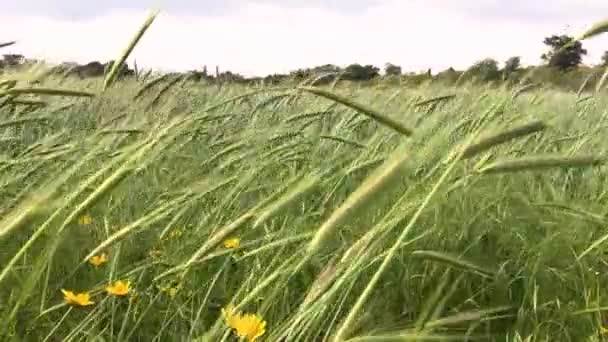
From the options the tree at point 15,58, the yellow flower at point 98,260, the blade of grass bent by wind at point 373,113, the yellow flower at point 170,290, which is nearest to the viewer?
the blade of grass bent by wind at point 373,113

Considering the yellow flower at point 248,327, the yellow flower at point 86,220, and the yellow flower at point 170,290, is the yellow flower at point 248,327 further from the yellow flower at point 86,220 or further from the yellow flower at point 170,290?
the yellow flower at point 86,220

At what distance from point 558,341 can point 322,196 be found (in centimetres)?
71

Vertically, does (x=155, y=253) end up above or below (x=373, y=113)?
below

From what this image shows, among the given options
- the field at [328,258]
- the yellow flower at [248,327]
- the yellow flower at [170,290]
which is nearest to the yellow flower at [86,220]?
the field at [328,258]

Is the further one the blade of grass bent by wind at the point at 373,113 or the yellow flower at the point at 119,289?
the yellow flower at the point at 119,289

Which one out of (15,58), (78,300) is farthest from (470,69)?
(78,300)

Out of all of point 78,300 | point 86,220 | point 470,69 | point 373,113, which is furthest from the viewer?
point 470,69

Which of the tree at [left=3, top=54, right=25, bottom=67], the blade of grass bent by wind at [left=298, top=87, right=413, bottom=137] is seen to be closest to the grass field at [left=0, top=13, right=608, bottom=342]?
the blade of grass bent by wind at [left=298, top=87, right=413, bottom=137]

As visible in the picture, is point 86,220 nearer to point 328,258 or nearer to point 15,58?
point 328,258

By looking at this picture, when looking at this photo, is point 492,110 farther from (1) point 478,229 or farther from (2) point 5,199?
(2) point 5,199

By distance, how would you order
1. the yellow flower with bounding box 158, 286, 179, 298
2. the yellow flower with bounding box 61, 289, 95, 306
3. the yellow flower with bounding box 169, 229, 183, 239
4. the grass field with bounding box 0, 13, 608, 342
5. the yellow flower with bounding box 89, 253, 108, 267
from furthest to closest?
the yellow flower with bounding box 169, 229, 183, 239 < the yellow flower with bounding box 89, 253, 108, 267 < the yellow flower with bounding box 158, 286, 179, 298 < the yellow flower with bounding box 61, 289, 95, 306 < the grass field with bounding box 0, 13, 608, 342

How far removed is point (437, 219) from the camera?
5.18ft

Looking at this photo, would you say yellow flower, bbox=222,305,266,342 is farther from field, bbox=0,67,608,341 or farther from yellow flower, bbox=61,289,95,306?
yellow flower, bbox=61,289,95,306

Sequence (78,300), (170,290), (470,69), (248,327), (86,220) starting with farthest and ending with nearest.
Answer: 1. (470,69)
2. (86,220)
3. (170,290)
4. (78,300)
5. (248,327)
